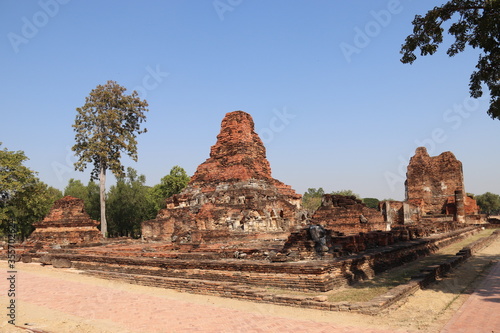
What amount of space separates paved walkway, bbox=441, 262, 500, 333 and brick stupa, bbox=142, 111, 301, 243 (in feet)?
36.2

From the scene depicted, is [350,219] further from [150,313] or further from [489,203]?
[489,203]

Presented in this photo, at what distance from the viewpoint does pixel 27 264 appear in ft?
50.9

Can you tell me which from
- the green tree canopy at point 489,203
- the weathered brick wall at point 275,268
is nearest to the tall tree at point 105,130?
the weathered brick wall at point 275,268

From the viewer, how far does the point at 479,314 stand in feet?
19.2

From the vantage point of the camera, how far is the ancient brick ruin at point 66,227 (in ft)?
64.6

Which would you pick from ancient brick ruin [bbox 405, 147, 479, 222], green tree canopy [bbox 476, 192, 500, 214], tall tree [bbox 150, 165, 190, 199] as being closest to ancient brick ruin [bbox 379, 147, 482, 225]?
ancient brick ruin [bbox 405, 147, 479, 222]

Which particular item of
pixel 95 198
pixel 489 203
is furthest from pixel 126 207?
pixel 489 203

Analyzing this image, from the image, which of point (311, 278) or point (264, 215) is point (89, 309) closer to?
point (311, 278)

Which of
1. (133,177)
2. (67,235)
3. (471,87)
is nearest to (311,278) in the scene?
(471,87)

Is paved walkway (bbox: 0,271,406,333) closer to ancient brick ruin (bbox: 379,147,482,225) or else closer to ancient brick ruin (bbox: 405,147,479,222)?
ancient brick ruin (bbox: 379,147,482,225)

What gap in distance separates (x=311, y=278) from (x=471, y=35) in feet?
20.3

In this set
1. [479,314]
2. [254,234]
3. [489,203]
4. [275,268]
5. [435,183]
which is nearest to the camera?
[479,314]

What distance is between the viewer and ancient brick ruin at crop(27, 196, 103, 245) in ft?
64.6

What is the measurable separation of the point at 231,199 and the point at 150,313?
52.4 feet
